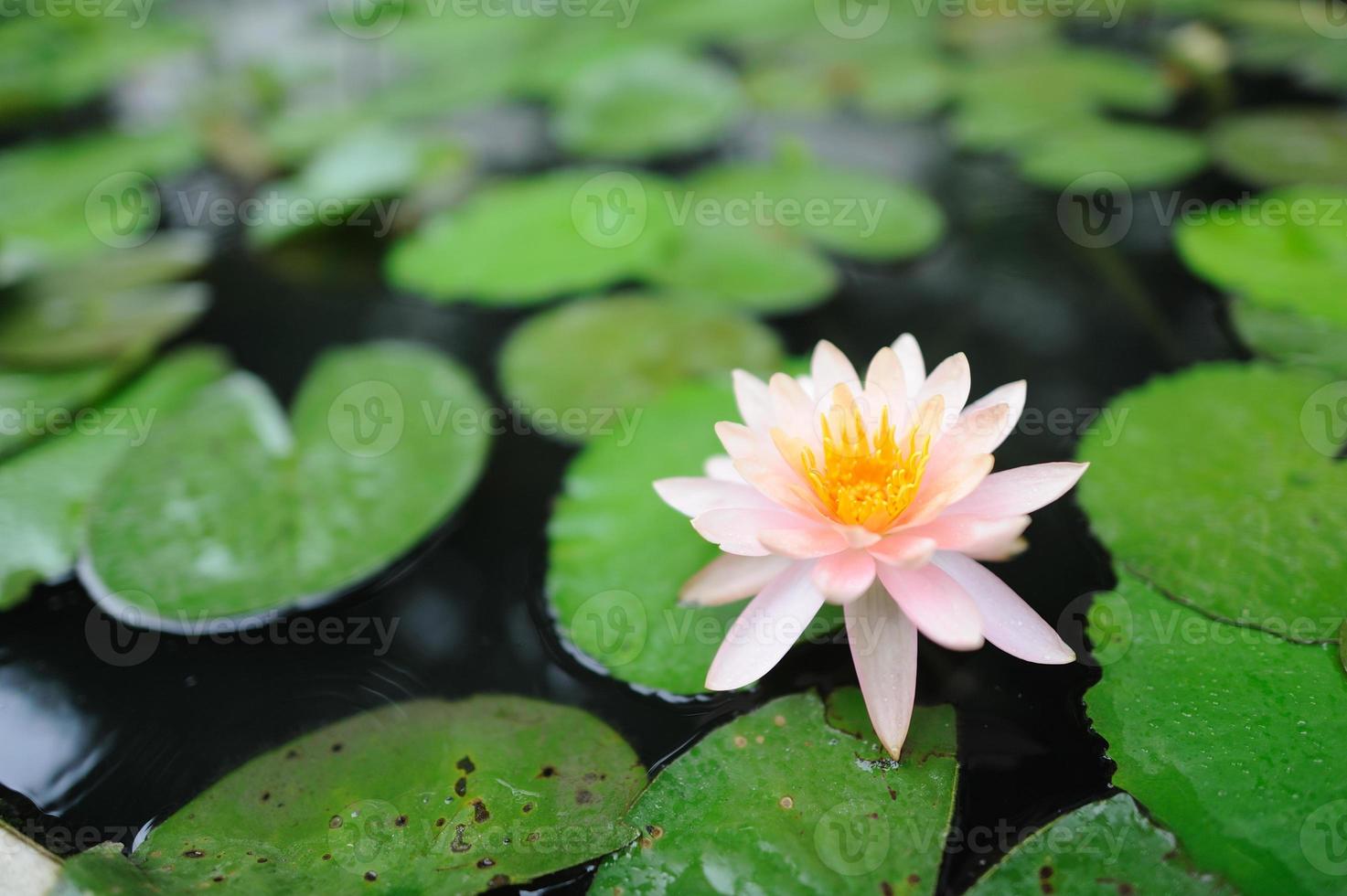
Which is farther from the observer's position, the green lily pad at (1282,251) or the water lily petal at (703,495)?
the green lily pad at (1282,251)

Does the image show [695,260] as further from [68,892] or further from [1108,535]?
[68,892]

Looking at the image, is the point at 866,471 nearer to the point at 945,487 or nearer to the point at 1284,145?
the point at 945,487

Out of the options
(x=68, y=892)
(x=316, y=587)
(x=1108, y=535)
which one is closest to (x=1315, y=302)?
(x=1108, y=535)

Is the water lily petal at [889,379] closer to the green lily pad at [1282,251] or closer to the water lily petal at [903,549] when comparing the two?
the water lily petal at [903,549]

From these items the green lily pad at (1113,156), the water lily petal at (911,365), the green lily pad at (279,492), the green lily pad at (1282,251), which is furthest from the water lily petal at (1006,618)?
the green lily pad at (1113,156)

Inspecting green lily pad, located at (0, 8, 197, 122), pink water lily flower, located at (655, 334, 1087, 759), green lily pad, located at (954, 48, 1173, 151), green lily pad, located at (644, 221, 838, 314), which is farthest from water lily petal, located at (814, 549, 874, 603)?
green lily pad, located at (0, 8, 197, 122)

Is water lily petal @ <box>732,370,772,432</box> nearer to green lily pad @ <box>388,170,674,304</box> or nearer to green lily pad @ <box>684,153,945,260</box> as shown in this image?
green lily pad @ <box>388,170,674,304</box>
